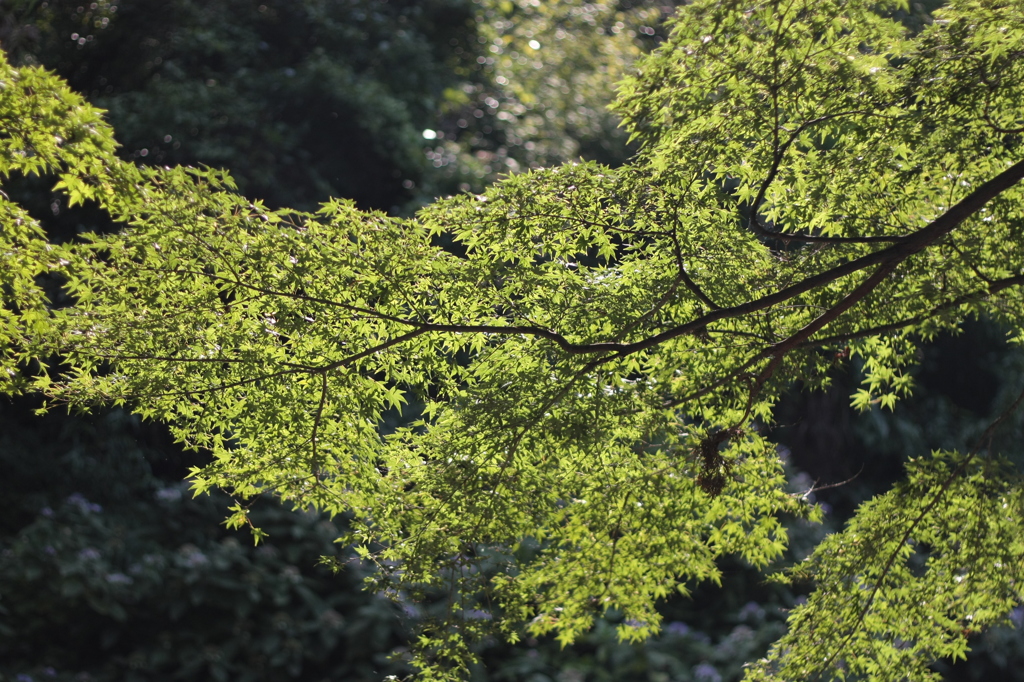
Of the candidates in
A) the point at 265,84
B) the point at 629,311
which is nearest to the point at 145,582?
the point at 265,84

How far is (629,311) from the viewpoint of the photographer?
3.06 meters

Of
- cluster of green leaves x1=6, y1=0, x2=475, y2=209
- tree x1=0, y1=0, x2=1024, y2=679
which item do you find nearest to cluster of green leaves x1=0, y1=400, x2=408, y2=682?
cluster of green leaves x1=6, y1=0, x2=475, y2=209

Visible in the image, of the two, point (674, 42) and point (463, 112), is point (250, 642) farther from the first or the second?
point (463, 112)

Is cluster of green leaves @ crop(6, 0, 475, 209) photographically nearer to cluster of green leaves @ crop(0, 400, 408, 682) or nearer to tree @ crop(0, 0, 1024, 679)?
cluster of green leaves @ crop(0, 400, 408, 682)

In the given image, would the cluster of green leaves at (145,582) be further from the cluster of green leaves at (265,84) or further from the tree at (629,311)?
the tree at (629,311)

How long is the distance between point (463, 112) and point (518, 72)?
33.6 inches

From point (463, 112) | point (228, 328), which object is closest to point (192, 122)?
point (463, 112)

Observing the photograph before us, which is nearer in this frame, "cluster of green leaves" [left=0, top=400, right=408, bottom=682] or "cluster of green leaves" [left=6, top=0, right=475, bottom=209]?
"cluster of green leaves" [left=0, top=400, right=408, bottom=682]

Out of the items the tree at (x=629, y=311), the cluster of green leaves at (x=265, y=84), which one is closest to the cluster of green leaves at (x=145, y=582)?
the cluster of green leaves at (x=265, y=84)

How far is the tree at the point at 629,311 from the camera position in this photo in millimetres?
2852

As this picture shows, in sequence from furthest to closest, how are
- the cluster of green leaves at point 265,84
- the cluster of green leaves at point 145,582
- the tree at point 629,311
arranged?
the cluster of green leaves at point 265,84 < the cluster of green leaves at point 145,582 < the tree at point 629,311

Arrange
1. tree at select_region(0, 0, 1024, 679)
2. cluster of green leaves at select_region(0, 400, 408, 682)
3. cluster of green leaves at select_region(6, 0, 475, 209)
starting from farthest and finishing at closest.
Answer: cluster of green leaves at select_region(6, 0, 475, 209)
cluster of green leaves at select_region(0, 400, 408, 682)
tree at select_region(0, 0, 1024, 679)

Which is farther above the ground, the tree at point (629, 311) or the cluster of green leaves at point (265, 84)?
the cluster of green leaves at point (265, 84)

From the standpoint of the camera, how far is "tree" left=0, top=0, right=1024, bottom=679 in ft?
9.36
